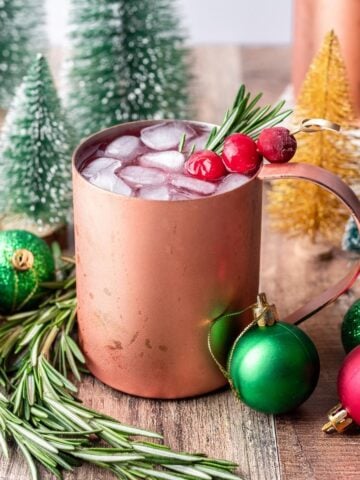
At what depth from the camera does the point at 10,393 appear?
3.31 ft

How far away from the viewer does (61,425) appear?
948mm

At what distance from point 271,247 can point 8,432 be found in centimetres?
51

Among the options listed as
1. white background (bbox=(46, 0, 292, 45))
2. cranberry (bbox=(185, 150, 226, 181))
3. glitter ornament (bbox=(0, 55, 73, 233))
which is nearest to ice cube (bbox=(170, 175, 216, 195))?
cranberry (bbox=(185, 150, 226, 181))

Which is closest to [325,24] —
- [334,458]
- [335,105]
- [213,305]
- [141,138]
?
[335,105]

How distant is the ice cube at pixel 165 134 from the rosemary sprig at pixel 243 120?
0.13 feet

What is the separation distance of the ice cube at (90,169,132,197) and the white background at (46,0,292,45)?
1.19 meters

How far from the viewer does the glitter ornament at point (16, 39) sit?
155cm

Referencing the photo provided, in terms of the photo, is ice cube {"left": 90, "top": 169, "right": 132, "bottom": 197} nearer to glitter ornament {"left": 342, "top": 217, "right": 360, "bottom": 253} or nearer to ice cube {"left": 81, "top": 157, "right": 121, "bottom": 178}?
ice cube {"left": 81, "top": 157, "right": 121, "bottom": 178}

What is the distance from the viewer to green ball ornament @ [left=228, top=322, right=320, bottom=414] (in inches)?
36.8

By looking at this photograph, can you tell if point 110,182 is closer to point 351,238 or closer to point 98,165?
point 98,165

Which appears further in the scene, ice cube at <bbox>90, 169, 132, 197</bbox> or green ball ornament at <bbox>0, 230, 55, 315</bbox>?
green ball ornament at <bbox>0, 230, 55, 315</bbox>

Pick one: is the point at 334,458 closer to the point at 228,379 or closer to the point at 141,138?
the point at 228,379

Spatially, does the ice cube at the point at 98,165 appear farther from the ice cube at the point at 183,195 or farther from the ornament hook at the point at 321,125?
the ornament hook at the point at 321,125

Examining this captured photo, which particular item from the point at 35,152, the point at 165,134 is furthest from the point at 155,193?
the point at 35,152
